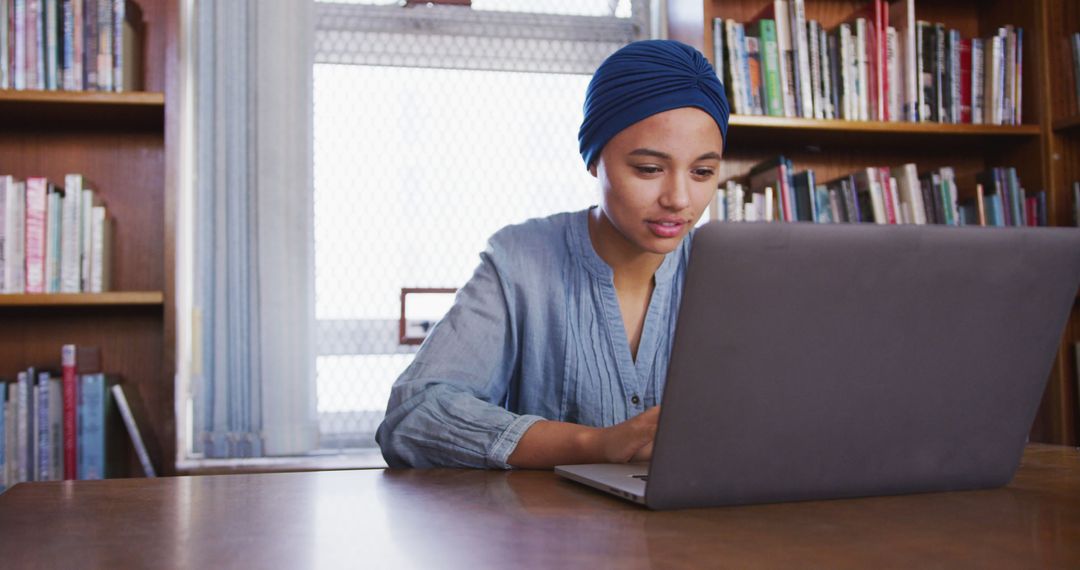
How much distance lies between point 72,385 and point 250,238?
0.53 metres

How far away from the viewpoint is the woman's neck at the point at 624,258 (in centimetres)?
134

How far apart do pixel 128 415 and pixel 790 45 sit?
5.88 feet

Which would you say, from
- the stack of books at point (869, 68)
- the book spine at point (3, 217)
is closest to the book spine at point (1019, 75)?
the stack of books at point (869, 68)

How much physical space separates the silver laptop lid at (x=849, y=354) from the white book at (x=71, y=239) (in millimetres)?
1725

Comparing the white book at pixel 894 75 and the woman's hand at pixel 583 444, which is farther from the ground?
the white book at pixel 894 75

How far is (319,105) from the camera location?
2332mm

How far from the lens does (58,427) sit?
1.94 m

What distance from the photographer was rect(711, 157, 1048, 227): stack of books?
2223 mm

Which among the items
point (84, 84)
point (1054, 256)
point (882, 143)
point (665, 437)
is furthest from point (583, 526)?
point (882, 143)

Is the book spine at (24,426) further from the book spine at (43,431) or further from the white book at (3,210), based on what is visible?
the white book at (3,210)

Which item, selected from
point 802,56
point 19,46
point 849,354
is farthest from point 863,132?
point 19,46

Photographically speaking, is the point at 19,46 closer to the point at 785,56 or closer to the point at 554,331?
the point at 554,331

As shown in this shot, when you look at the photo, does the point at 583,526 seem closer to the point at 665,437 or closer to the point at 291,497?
the point at 665,437

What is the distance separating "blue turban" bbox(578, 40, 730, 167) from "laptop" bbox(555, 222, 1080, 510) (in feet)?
2.04
